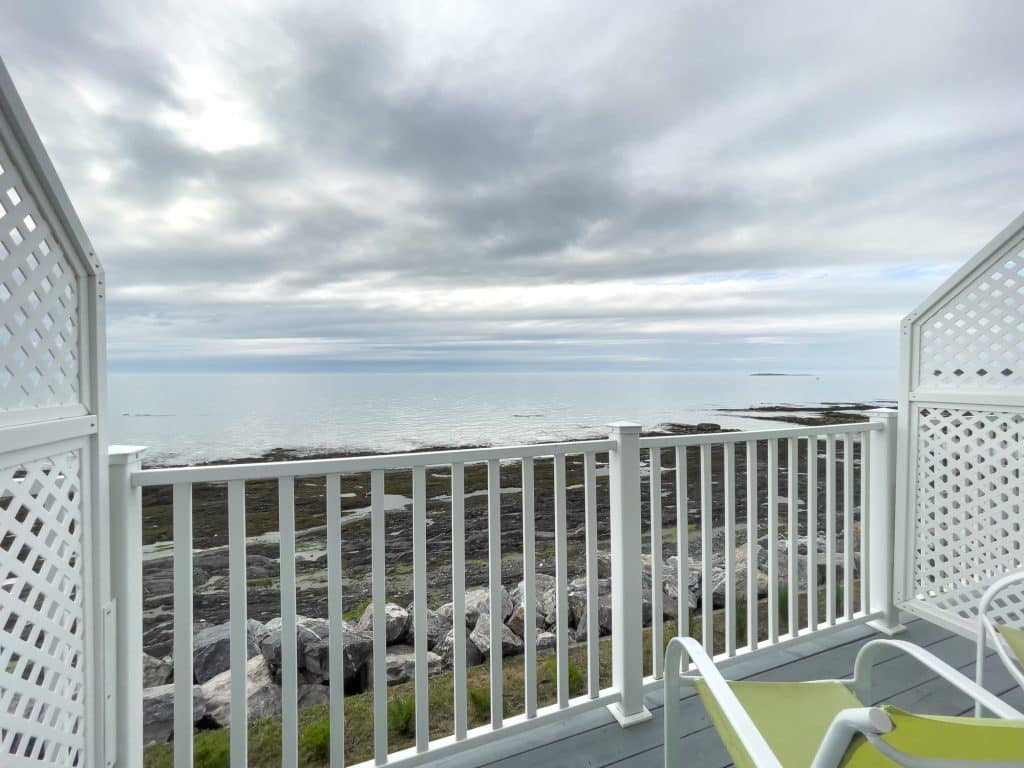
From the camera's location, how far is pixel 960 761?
71 centimetres

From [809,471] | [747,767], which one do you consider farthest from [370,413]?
[747,767]

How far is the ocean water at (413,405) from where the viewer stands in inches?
420

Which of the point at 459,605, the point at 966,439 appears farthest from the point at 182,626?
the point at 966,439

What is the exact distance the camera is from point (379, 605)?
180 centimetres

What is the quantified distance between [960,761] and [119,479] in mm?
1966

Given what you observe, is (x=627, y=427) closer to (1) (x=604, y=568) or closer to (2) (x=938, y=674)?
(2) (x=938, y=674)

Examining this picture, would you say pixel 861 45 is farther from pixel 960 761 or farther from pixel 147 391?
pixel 147 391

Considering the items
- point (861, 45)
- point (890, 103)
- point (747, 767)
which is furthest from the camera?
point (890, 103)

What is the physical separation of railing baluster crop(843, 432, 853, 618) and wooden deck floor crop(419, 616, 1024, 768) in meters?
0.19

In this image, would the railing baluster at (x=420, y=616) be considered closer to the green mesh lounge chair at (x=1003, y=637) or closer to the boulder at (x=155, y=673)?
the green mesh lounge chair at (x=1003, y=637)

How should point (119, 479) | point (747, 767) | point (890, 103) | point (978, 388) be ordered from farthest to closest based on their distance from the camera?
point (890, 103), point (978, 388), point (119, 479), point (747, 767)

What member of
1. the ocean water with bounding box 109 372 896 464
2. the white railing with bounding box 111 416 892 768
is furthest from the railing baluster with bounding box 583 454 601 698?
the ocean water with bounding box 109 372 896 464

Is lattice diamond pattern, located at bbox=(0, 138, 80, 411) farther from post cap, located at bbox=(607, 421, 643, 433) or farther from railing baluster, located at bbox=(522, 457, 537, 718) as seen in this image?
post cap, located at bbox=(607, 421, 643, 433)

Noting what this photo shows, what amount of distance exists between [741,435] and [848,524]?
46.1 inches
